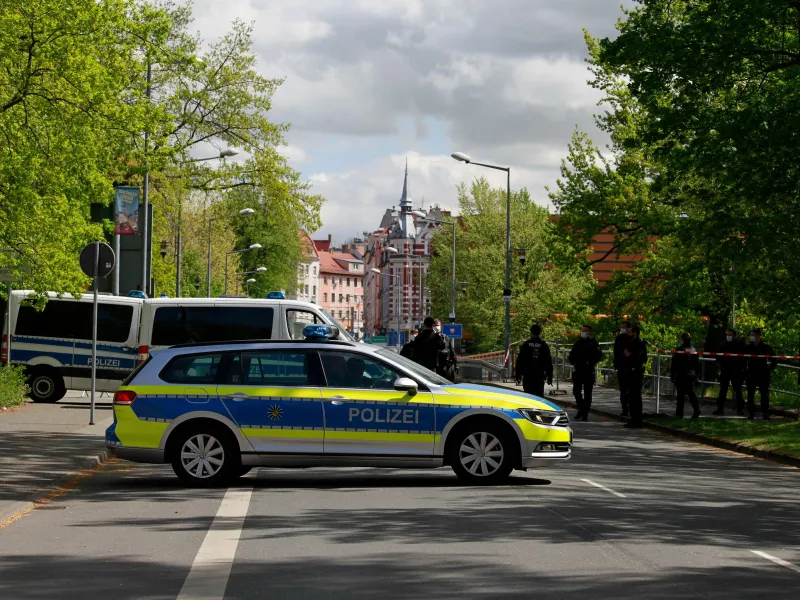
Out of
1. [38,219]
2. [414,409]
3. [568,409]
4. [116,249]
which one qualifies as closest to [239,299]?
[38,219]

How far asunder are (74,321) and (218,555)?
21.4 metres

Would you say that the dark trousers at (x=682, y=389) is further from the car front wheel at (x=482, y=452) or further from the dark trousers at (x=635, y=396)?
the car front wheel at (x=482, y=452)

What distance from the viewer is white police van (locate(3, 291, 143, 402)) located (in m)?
29.3

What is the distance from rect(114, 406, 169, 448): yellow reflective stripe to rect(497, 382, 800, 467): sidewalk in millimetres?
8941

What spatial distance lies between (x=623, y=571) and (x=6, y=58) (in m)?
15.5

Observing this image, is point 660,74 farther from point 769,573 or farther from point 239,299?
point 769,573

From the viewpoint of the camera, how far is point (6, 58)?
20797 millimetres

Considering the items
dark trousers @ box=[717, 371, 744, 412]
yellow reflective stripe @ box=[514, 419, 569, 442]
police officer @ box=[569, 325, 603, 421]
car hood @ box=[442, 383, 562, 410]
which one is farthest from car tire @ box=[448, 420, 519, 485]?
dark trousers @ box=[717, 371, 744, 412]

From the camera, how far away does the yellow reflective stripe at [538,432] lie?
1390cm

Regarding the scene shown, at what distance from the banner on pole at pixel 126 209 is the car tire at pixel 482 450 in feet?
70.9

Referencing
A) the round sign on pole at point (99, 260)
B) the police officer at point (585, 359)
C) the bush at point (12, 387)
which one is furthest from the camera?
the police officer at point (585, 359)

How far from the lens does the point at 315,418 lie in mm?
13773

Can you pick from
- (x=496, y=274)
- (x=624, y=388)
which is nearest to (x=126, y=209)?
(x=624, y=388)

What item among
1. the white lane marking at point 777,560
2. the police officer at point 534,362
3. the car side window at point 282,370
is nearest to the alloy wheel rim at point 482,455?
the car side window at point 282,370
